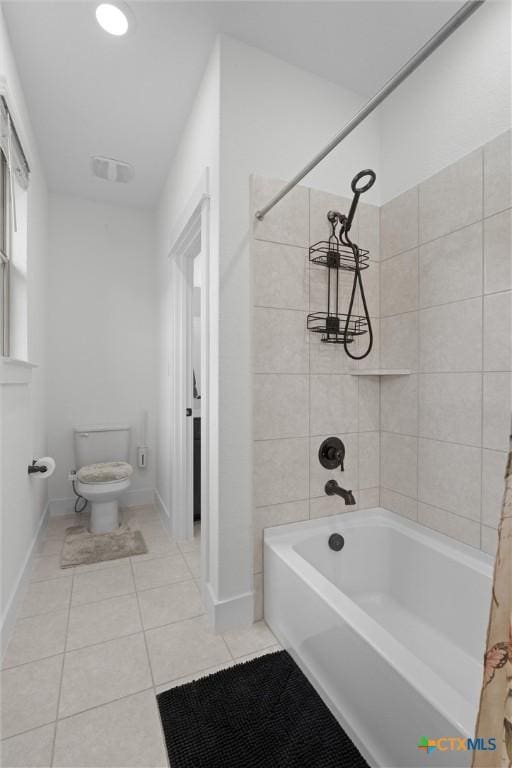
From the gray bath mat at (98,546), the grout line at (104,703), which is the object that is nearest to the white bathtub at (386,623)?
the grout line at (104,703)

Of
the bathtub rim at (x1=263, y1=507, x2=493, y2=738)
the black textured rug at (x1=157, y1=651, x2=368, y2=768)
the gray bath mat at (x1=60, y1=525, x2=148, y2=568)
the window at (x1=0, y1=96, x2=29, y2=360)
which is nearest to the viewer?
the bathtub rim at (x1=263, y1=507, x2=493, y2=738)

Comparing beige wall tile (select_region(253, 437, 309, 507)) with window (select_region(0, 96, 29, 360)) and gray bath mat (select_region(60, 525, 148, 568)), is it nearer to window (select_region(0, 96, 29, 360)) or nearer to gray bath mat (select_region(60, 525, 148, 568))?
gray bath mat (select_region(60, 525, 148, 568))

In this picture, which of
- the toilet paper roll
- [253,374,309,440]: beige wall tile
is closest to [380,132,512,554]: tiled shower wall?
[253,374,309,440]: beige wall tile

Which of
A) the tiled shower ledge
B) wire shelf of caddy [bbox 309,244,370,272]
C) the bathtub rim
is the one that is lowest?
the bathtub rim

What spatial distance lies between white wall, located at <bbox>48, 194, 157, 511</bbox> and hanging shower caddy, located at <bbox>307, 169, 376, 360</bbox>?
201 cm

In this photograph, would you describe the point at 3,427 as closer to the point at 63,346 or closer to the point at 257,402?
the point at 257,402

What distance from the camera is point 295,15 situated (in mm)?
1527

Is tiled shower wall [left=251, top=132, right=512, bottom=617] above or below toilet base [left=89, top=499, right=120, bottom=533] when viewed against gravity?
above

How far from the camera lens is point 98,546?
2.46 m

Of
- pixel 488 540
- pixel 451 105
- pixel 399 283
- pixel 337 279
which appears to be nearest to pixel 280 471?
pixel 488 540

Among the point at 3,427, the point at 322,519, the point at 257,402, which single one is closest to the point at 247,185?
the point at 257,402

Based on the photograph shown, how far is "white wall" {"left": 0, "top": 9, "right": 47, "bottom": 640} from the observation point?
161 centimetres

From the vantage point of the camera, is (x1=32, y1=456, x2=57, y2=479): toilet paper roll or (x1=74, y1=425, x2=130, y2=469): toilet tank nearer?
(x1=32, y1=456, x2=57, y2=479): toilet paper roll

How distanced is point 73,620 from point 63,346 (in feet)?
6.92
